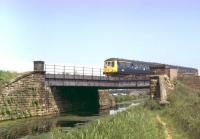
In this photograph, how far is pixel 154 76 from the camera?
3738cm

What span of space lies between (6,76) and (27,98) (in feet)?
11.4

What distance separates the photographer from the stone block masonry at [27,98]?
138ft

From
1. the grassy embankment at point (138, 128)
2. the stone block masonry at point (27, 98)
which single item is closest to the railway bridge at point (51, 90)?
the stone block masonry at point (27, 98)

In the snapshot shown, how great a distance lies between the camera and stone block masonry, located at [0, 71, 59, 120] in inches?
1661

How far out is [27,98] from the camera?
46.3 meters

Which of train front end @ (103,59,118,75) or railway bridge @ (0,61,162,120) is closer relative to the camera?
railway bridge @ (0,61,162,120)

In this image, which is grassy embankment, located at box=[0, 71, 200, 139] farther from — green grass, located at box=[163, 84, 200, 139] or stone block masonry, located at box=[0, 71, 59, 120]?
stone block masonry, located at box=[0, 71, 59, 120]

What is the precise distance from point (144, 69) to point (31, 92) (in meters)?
28.3

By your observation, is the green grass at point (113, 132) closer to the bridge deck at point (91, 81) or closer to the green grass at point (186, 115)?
the green grass at point (186, 115)

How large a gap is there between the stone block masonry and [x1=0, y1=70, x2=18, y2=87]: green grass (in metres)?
0.80

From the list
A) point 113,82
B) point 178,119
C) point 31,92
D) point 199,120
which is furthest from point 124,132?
point 113,82

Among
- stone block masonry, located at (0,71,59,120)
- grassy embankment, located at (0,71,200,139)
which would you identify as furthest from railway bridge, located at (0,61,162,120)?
grassy embankment, located at (0,71,200,139)

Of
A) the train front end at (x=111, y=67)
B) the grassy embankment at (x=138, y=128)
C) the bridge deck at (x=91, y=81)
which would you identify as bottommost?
the grassy embankment at (x=138, y=128)

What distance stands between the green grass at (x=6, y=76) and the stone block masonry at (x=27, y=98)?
796 millimetres
